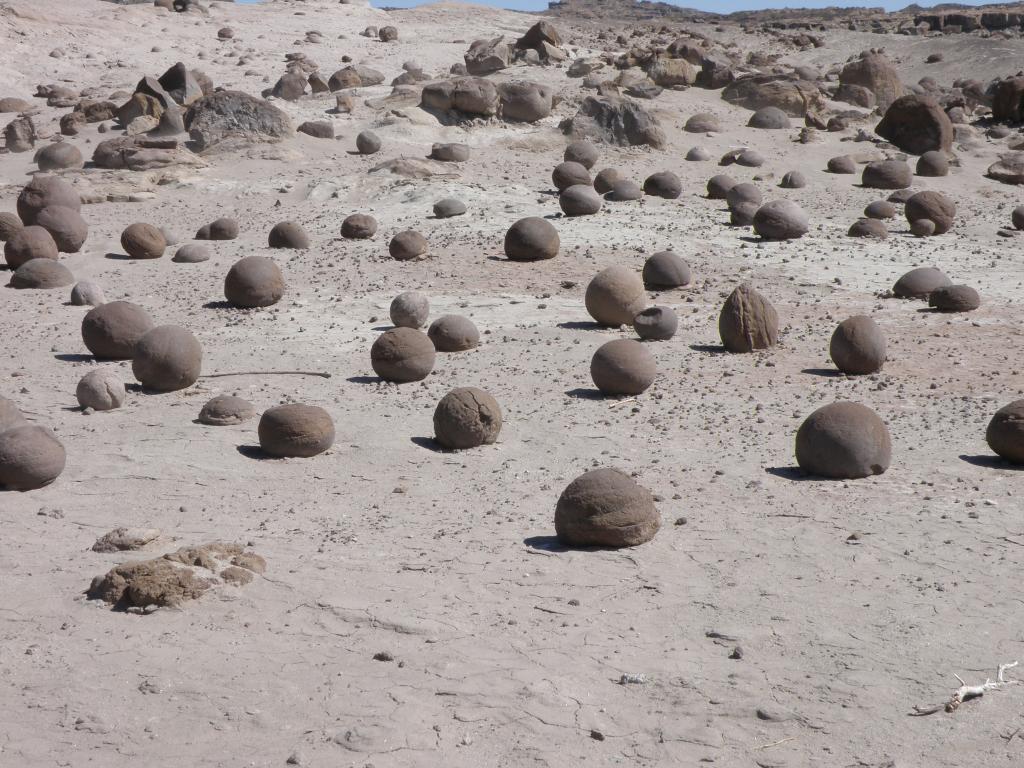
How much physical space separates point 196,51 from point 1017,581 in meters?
26.4

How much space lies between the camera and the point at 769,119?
2253 centimetres

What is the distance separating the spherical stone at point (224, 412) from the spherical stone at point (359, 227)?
6143mm

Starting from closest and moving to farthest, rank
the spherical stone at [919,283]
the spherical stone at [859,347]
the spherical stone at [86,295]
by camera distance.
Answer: the spherical stone at [859,347], the spherical stone at [919,283], the spherical stone at [86,295]

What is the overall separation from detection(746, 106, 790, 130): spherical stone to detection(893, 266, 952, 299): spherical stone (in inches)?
443

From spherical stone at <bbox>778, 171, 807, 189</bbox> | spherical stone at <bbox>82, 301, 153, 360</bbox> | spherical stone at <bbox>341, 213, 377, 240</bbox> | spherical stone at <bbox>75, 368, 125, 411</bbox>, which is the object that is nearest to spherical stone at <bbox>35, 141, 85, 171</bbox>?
spherical stone at <bbox>341, 213, 377, 240</bbox>

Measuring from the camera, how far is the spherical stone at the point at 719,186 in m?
17.0

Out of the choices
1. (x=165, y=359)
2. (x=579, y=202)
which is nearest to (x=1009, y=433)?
(x=165, y=359)

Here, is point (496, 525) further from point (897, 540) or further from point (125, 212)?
point (125, 212)

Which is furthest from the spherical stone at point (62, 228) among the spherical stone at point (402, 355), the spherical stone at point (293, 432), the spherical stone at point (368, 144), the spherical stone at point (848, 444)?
the spherical stone at point (848, 444)

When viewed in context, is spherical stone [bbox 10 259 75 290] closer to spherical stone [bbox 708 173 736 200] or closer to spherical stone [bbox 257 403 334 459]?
spherical stone [bbox 257 403 334 459]

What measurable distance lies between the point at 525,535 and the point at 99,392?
398 centimetres

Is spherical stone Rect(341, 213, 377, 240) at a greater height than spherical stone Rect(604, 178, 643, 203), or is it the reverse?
spherical stone Rect(604, 178, 643, 203)

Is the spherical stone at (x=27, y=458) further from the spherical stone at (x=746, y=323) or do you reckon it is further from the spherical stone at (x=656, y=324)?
the spherical stone at (x=746, y=323)

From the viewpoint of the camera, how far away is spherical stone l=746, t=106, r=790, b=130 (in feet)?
73.8
